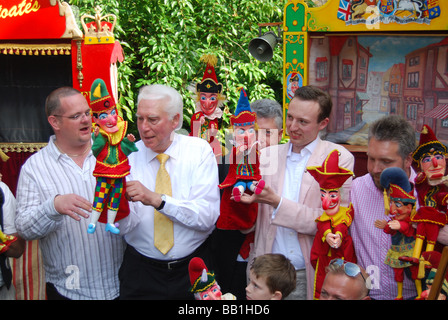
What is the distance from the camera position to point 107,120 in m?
2.66

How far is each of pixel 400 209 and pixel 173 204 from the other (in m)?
1.22

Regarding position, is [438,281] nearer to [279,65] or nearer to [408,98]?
[408,98]

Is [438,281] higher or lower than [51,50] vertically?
lower

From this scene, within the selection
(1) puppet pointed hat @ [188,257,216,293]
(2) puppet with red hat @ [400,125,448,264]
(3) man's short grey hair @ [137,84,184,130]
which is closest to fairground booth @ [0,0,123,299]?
(3) man's short grey hair @ [137,84,184,130]

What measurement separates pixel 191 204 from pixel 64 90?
3.54 ft

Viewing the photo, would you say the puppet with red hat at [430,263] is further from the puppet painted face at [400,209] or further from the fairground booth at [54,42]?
the fairground booth at [54,42]

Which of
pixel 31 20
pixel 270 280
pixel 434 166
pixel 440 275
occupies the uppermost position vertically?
pixel 31 20

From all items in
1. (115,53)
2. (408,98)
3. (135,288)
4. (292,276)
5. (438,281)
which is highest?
(115,53)

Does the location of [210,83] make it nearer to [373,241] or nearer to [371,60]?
[371,60]

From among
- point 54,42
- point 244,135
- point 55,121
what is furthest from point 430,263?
point 54,42

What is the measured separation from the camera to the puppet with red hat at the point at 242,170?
2.91 m

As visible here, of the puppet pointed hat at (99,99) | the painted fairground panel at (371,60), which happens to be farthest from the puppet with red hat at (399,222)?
the painted fairground panel at (371,60)

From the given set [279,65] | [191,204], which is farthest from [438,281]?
[279,65]

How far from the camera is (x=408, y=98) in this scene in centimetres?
583
